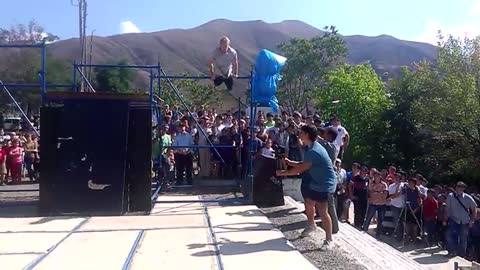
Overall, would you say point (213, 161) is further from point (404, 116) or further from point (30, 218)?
point (404, 116)

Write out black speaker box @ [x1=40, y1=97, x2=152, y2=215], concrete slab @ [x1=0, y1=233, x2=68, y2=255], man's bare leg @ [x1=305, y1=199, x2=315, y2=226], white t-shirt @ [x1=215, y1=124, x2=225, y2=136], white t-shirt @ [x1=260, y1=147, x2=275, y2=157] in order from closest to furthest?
1. concrete slab @ [x1=0, y1=233, x2=68, y2=255]
2. man's bare leg @ [x1=305, y1=199, x2=315, y2=226]
3. black speaker box @ [x1=40, y1=97, x2=152, y2=215]
4. white t-shirt @ [x1=260, y1=147, x2=275, y2=157]
5. white t-shirt @ [x1=215, y1=124, x2=225, y2=136]

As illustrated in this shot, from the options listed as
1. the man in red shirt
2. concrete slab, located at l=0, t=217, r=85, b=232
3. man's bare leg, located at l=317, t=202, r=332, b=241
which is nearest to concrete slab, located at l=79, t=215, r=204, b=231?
concrete slab, located at l=0, t=217, r=85, b=232

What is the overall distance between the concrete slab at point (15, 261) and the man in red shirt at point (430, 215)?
11.0 m

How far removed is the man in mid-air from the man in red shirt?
6653 millimetres

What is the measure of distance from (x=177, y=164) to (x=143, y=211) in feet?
12.5

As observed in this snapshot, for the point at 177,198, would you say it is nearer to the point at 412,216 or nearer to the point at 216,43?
the point at 412,216

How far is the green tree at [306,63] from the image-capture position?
65000 millimetres

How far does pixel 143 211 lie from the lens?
11.4 m

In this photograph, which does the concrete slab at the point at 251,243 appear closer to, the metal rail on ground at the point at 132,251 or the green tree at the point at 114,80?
the metal rail on ground at the point at 132,251

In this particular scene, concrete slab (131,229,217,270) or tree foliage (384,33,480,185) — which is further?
tree foliage (384,33,480,185)

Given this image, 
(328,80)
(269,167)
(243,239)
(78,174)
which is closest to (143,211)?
(78,174)

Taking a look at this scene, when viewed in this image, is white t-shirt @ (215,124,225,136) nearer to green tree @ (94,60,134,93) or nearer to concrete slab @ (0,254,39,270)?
concrete slab @ (0,254,39,270)

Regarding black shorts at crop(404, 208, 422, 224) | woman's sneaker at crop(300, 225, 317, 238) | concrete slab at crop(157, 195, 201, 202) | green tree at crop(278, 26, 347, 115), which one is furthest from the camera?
green tree at crop(278, 26, 347, 115)

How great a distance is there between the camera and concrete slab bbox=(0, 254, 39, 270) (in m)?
7.34
